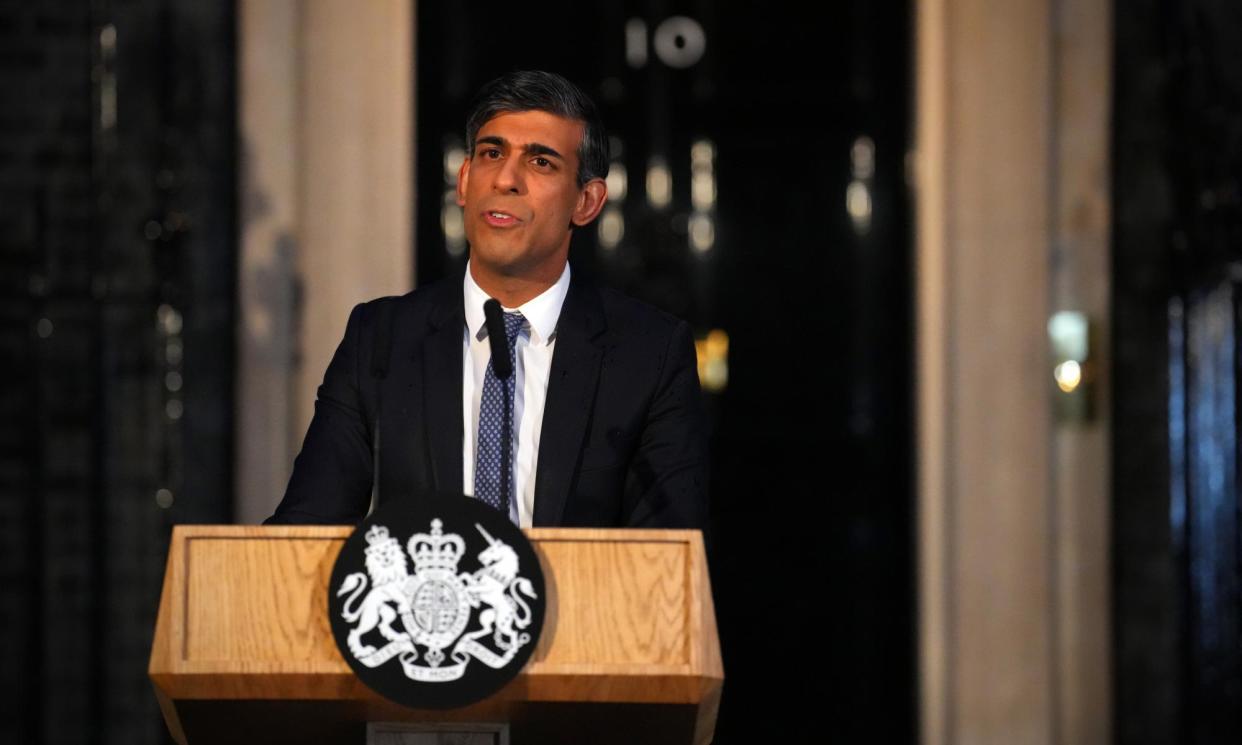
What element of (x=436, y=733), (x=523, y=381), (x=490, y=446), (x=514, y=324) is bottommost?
(x=436, y=733)

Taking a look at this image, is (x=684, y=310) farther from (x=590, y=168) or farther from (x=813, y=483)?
(x=590, y=168)

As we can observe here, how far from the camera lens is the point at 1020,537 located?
229 inches

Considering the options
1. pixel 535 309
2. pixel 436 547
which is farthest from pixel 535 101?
pixel 436 547

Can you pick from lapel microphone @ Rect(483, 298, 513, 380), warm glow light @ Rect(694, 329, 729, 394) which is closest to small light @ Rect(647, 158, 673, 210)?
warm glow light @ Rect(694, 329, 729, 394)

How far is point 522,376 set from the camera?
10.2 ft

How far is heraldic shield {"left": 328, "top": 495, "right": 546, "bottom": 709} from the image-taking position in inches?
90.0

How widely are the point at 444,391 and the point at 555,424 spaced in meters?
0.21

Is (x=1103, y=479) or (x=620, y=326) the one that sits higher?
(x=620, y=326)

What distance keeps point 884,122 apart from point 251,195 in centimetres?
224

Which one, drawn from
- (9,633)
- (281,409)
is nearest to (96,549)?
(9,633)

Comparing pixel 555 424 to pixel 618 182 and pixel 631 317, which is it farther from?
pixel 618 182

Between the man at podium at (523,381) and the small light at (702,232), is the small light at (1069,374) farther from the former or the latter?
the man at podium at (523,381)

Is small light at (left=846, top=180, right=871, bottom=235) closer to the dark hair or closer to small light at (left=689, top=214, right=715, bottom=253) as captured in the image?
small light at (left=689, top=214, right=715, bottom=253)

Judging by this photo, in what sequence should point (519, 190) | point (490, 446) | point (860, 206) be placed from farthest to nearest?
point (860, 206) → point (519, 190) → point (490, 446)
